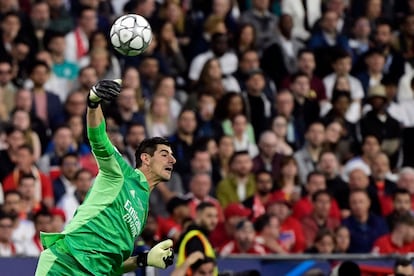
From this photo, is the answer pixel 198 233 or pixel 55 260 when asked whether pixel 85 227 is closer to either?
pixel 55 260

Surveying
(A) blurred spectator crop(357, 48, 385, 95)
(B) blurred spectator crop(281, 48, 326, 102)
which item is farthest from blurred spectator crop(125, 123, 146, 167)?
(A) blurred spectator crop(357, 48, 385, 95)

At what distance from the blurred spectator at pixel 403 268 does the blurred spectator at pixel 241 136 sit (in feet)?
13.0

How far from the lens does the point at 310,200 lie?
1722 cm

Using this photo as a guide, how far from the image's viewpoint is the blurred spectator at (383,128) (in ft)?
62.7

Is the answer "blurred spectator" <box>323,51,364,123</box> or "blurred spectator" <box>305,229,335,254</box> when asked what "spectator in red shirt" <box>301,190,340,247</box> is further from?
"blurred spectator" <box>323,51,364,123</box>

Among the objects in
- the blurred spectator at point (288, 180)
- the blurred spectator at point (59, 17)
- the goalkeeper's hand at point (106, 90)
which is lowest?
the blurred spectator at point (288, 180)

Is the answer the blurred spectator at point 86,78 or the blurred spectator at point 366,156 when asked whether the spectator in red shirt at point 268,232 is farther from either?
the blurred spectator at point 86,78

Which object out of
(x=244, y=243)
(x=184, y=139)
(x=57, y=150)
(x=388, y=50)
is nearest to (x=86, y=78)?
(x=57, y=150)

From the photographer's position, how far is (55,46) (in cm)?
1784

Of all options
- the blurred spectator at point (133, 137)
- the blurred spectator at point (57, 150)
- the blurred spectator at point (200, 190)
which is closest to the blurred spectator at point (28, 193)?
→ the blurred spectator at point (57, 150)

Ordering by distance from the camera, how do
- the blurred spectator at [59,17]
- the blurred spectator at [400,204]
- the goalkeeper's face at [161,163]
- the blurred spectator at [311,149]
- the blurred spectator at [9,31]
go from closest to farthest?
the goalkeeper's face at [161,163] → the blurred spectator at [400,204] → the blurred spectator at [9,31] → the blurred spectator at [311,149] → the blurred spectator at [59,17]

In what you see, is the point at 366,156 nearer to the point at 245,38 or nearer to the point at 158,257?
the point at 245,38

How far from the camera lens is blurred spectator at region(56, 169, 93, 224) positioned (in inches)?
625

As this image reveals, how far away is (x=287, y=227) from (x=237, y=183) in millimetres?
975
